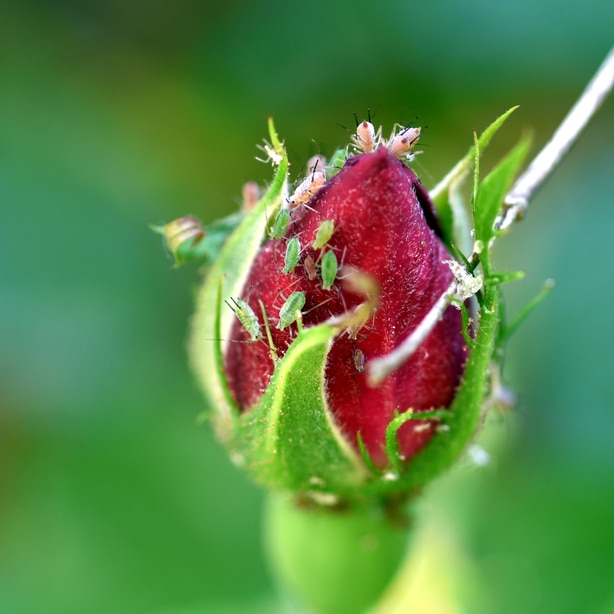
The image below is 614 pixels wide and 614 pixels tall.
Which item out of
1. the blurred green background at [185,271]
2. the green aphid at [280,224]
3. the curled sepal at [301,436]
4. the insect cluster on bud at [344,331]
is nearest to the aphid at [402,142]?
the insect cluster on bud at [344,331]

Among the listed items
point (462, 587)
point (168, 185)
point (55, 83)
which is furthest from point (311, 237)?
point (55, 83)

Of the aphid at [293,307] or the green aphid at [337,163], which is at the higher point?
the green aphid at [337,163]

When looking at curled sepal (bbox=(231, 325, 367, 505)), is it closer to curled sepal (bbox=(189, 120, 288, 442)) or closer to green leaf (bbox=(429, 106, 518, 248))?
curled sepal (bbox=(189, 120, 288, 442))

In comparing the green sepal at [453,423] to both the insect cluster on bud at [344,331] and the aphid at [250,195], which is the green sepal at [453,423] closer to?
the insect cluster on bud at [344,331]

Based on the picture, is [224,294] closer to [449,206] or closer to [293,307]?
[293,307]

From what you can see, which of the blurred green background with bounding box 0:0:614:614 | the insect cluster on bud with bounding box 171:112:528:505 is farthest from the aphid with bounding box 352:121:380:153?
the blurred green background with bounding box 0:0:614:614

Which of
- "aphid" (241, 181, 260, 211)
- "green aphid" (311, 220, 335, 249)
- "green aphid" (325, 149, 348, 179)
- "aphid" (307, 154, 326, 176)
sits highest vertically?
"aphid" (241, 181, 260, 211)

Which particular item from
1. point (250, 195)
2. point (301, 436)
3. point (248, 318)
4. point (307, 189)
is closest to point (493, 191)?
point (307, 189)
